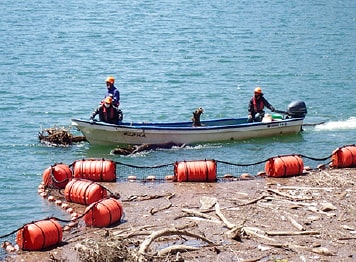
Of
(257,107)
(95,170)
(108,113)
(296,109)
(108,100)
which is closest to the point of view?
(95,170)

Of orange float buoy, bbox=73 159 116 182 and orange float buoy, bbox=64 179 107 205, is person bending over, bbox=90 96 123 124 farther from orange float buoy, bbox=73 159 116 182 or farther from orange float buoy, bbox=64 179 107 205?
orange float buoy, bbox=64 179 107 205

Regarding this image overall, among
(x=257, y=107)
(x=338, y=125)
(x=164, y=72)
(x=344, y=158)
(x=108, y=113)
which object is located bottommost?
(x=344, y=158)

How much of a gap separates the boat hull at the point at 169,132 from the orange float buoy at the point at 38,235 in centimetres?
994

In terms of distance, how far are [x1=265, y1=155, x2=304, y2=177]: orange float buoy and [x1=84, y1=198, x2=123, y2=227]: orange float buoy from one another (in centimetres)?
541

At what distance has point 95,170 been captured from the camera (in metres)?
21.0

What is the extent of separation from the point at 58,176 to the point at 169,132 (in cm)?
616

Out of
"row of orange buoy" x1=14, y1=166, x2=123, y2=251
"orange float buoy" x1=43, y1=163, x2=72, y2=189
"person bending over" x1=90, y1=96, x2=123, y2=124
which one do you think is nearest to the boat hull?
"person bending over" x1=90, y1=96, x2=123, y2=124

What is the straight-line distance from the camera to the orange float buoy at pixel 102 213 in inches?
669

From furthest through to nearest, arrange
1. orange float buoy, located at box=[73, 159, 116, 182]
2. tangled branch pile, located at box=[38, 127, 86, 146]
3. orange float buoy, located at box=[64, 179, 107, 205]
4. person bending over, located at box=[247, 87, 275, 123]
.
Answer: person bending over, located at box=[247, 87, 275, 123]
tangled branch pile, located at box=[38, 127, 86, 146]
orange float buoy, located at box=[73, 159, 116, 182]
orange float buoy, located at box=[64, 179, 107, 205]

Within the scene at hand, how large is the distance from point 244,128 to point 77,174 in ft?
26.1

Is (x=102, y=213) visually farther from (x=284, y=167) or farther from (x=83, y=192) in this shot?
(x=284, y=167)

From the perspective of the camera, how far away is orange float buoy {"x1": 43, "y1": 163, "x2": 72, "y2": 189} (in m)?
20.7

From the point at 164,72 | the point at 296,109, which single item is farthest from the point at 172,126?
the point at 164,72

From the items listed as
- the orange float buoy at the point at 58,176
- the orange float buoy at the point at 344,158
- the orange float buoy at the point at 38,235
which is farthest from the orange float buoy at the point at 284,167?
the orange float buoy at the point at 38,235
